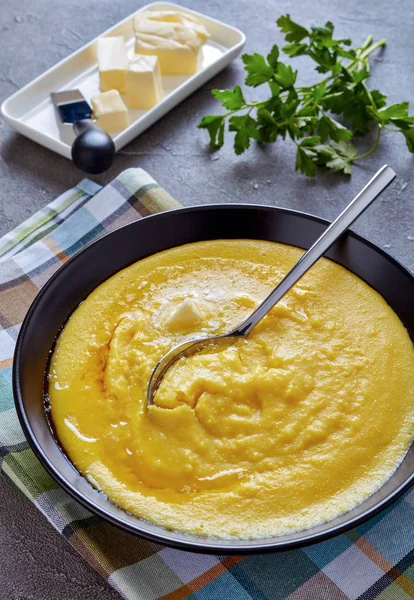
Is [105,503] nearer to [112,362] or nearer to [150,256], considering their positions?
[112,362]

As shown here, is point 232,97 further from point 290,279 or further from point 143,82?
point 290,279

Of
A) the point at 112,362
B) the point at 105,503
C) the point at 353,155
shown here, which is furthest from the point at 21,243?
the point at 353,155

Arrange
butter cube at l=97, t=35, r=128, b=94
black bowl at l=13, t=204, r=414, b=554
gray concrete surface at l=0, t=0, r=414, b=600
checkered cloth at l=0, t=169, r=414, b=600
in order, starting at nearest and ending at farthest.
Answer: black bowl at l=13, t=204, r=414, b=554, checkered cloth at l=0, t=169, r=414, b=600, gray concrete surface at l=0, t=0, r=414, b=600, butter cube at l=97, t=35, r=128, b=94

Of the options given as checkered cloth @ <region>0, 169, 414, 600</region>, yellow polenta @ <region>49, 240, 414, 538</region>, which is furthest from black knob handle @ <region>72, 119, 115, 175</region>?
checkered cloth @ <region>0, 169, 414, 600</region>

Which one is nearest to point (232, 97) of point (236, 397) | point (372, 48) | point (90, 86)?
point (90, 86)

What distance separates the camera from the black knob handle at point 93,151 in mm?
2564

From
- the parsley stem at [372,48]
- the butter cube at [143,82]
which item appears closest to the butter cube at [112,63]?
the butter cube at [143,82]

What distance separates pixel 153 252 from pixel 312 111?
1071mm

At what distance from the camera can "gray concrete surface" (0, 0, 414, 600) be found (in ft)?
5.73

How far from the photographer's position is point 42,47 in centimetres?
330

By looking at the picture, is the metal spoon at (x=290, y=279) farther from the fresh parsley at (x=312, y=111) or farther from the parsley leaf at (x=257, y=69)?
the parsley leaf at (x=257, y=69)

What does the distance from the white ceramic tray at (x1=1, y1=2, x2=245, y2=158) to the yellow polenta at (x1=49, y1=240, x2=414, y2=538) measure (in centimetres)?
100

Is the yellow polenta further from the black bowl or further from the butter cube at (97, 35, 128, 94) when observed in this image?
the butter cube at (97, 35, 128, 94)

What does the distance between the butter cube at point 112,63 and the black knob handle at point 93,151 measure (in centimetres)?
42
